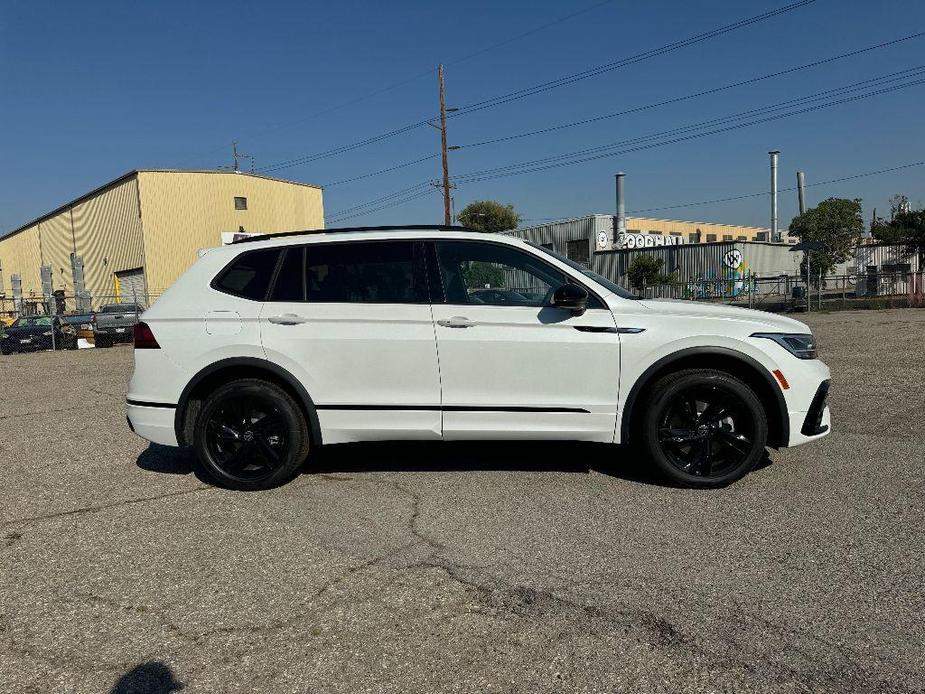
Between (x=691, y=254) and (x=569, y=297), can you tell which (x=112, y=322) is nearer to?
(x=569, y=297)

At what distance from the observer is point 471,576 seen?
10.3ft

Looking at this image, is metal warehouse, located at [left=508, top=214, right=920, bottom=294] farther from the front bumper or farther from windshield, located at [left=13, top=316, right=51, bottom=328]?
the front bumper

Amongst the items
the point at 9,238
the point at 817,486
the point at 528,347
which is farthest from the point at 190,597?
the point at 9,238

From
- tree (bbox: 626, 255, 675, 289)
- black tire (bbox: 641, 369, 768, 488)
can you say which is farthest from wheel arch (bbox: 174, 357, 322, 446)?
tree (bbox: 626, 255, 675, 289)

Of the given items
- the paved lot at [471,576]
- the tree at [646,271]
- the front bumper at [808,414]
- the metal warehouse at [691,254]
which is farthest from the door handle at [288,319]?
the tree at [646,271]

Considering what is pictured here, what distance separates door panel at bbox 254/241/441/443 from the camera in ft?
14.2

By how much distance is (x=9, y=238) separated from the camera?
5469cm

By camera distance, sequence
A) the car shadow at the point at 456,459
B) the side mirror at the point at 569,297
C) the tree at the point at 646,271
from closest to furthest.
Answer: the side mirror at the point at 569,297
the car shadow at the point at 456,459
the tree at the point at 646,271

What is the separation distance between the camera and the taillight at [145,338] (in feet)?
14.9

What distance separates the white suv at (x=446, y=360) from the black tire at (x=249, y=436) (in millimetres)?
11

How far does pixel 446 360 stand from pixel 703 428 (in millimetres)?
1758

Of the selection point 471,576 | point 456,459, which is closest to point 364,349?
point 456,459

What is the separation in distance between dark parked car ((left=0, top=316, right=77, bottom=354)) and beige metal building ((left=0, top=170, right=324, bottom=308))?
13.6m

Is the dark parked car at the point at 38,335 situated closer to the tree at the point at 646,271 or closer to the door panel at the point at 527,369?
the door panel at the point at 527,369
